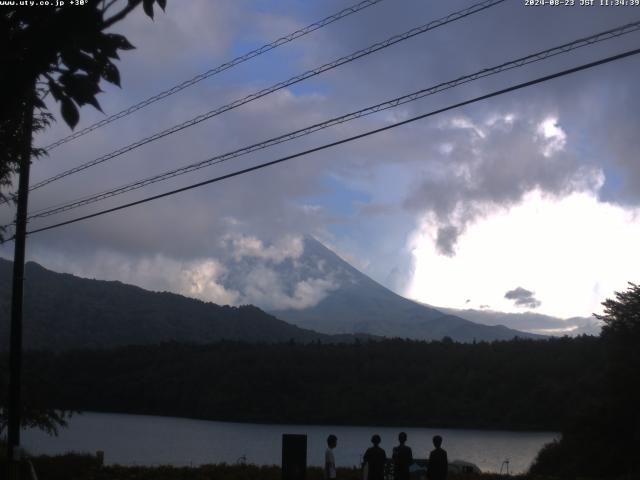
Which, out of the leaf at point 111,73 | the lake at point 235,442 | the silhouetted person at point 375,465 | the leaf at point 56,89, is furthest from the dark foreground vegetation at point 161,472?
the lake at point 235,442

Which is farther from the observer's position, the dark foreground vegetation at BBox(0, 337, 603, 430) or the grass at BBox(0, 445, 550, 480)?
the dark foreground vegetation at BBox(0, 337, 603, 430)

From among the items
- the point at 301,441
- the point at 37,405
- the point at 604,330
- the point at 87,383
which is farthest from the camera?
the point at 87,383

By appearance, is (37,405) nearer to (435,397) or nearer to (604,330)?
(604,330)

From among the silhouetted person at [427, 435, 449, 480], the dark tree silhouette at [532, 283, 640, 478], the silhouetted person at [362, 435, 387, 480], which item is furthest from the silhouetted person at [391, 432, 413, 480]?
the dark tree silhouette at [532, 283, 640, 478]

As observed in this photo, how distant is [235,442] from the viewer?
7550 centimetres

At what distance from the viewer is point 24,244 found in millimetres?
17953

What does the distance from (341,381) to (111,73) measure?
11404 centimetres

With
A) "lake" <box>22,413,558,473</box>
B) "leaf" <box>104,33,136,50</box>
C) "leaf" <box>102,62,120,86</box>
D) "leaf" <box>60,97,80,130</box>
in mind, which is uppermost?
"leaf" <box>104,33,136,50</box>

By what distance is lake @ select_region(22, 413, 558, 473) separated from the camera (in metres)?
56.6

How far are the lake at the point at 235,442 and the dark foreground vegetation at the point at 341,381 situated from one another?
378 centimetres

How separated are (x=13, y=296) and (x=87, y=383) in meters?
101

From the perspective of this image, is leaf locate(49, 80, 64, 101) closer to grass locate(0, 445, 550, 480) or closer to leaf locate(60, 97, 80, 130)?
leaf locate(60, 97, 80, 130)

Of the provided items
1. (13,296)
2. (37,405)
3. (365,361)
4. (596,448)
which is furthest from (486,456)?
(365,361)

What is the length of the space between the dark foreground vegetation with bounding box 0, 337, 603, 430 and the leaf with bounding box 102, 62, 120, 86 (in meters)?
86.5
